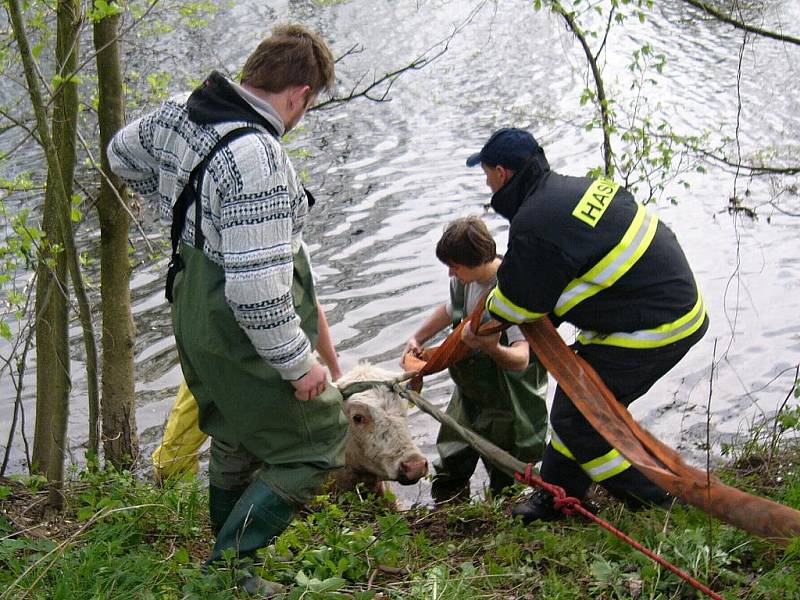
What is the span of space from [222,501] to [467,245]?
219 cm

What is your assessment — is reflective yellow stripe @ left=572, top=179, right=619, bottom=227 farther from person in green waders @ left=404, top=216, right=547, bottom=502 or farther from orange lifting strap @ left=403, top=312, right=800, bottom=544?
person in green waders @ left=404, top=216, right=547, bottom=502

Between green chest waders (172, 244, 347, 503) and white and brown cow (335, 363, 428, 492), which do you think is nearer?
green chest waders (172, 244, 347, 503)

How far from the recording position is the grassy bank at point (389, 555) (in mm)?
3672

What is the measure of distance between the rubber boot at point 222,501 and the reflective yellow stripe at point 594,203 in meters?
2.11

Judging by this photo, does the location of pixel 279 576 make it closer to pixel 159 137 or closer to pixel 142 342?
pixel 159 137

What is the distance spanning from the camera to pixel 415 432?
8.02 meters

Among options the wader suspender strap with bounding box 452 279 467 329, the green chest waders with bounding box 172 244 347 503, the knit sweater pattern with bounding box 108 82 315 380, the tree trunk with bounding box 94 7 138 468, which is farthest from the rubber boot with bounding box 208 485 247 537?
the wader suspender strap with bounding box 452 279 467 329

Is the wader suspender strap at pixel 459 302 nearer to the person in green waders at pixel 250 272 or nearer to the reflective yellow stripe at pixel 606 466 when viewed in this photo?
the reflective yellow stripe at pixel 606 466

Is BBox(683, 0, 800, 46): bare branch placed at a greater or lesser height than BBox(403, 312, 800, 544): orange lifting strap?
greater

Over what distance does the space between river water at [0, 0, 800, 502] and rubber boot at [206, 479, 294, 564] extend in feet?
7.69

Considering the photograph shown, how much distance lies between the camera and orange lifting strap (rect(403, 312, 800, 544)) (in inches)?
139

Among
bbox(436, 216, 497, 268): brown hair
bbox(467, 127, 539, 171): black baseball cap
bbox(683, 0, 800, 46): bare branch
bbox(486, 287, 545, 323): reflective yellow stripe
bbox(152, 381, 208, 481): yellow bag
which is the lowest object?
bbox(152, 381, 208, 481): yellow bag

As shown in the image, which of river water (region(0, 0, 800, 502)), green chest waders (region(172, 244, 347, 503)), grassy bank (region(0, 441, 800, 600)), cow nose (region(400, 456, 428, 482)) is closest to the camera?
green chest waders (region(172, 244, 347, 503))

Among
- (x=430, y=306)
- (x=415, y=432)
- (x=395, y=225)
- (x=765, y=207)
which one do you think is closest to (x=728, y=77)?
(x=765, y=207)
